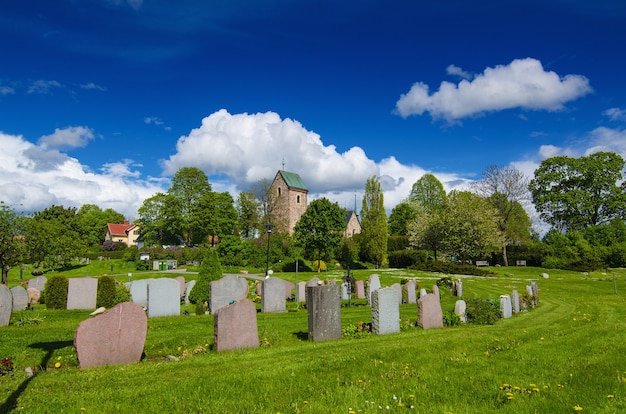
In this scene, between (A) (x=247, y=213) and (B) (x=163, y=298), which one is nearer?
(B) (x=163, y=298)

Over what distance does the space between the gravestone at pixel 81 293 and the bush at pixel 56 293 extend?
0.26 meters

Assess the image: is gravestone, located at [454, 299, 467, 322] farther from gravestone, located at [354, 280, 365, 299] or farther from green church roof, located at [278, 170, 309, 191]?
→ green church roof, located at [278, 170, 309, 191]

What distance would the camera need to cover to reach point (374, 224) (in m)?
51.8

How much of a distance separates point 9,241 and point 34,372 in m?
22.6

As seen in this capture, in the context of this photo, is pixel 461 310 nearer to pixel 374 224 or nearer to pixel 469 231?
pixel 469 231

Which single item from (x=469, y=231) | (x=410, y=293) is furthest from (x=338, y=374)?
(x=469, y=231)

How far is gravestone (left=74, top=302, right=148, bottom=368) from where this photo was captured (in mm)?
8266

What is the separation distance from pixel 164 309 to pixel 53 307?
5792 millimetres

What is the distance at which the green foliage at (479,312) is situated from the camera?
14.6 metres

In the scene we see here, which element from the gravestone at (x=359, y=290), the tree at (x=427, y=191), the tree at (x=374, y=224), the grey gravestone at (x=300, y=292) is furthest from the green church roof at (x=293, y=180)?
the grey gravestone at (x=300, y=292)

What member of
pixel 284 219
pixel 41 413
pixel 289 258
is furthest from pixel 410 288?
pixel 284 219

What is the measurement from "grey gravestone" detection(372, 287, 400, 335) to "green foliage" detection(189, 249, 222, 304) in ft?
32.5

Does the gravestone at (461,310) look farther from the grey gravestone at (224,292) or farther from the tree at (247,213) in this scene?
the tree at (247,213)

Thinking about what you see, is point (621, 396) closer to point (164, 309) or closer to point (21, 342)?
point (21, 342)
